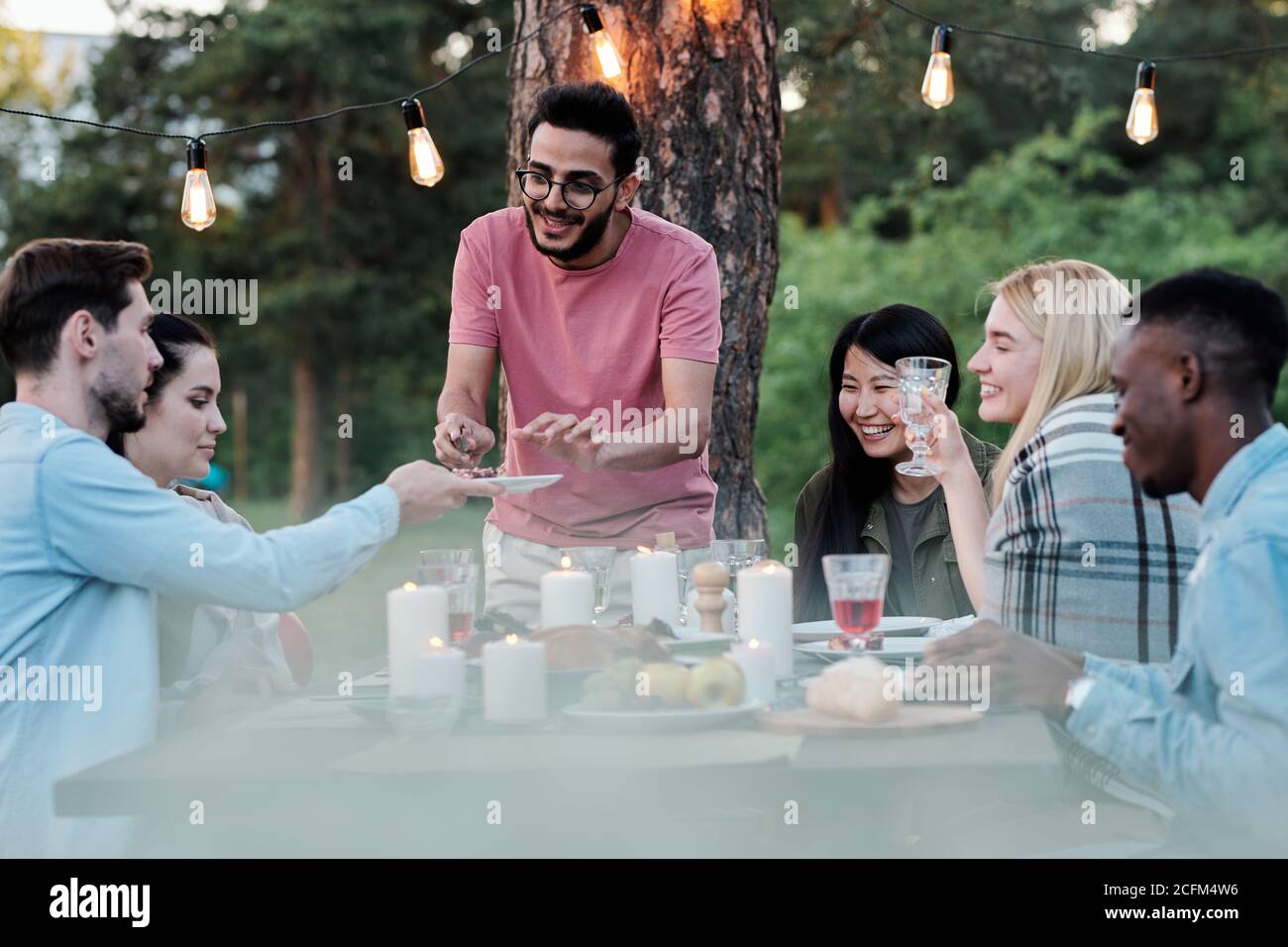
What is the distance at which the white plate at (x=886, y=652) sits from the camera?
3.05m

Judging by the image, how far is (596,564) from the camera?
3.31m

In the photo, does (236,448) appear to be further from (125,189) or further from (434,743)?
(434,743)

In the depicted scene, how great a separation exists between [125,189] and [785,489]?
11.8 meters

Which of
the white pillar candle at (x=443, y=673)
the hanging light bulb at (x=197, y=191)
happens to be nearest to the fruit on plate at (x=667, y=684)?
the white pillar candle at (x=443, y=673)

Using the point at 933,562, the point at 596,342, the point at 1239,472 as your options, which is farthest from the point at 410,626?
the point at 933,562

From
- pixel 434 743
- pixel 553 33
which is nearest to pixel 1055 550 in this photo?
pixel 434 743

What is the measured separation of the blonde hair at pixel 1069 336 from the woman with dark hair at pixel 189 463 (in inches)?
67.8

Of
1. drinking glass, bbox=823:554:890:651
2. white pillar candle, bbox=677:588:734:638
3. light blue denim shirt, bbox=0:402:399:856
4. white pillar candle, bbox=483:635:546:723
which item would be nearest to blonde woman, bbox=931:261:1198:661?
drinking glass, bbox=823:554:890:651

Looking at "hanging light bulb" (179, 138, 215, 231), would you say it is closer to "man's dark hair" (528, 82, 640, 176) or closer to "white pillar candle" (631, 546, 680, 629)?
"man's dark hair" (528, 82, 640, 176)

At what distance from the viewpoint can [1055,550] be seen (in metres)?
2.93

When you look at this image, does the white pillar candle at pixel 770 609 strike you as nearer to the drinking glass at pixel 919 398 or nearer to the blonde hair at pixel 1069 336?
the blonde hair at pixel 1069 336

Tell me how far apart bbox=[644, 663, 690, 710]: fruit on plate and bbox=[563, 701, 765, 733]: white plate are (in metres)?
0.03

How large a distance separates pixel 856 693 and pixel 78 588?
1.36m
